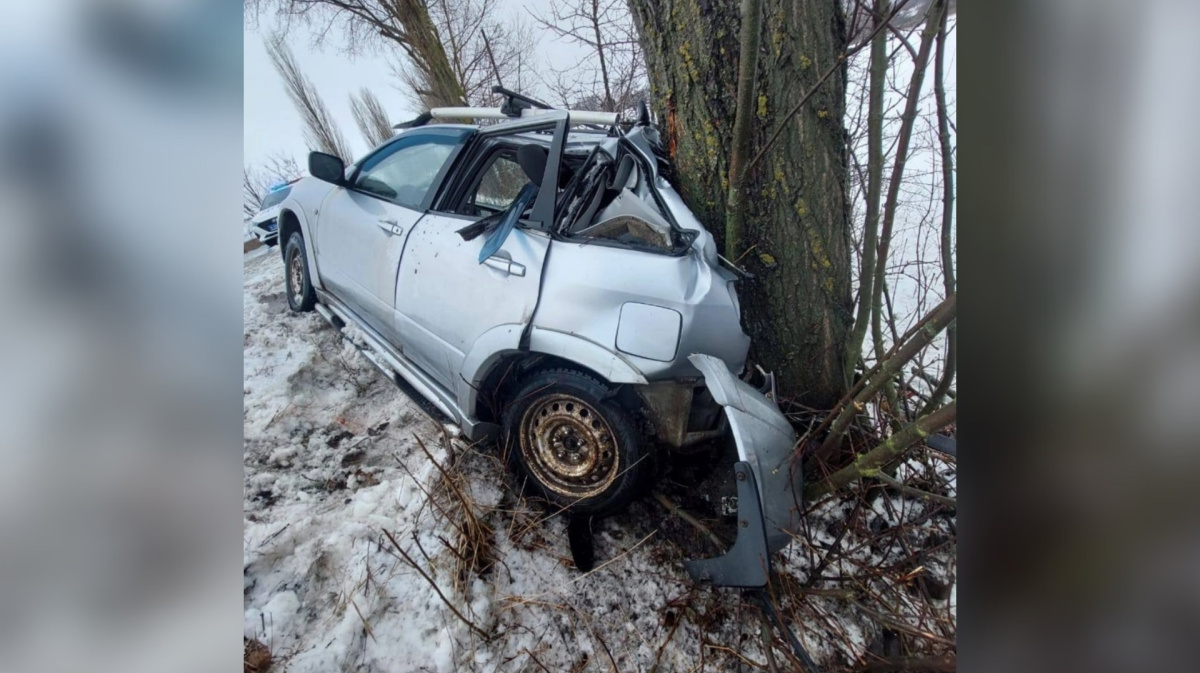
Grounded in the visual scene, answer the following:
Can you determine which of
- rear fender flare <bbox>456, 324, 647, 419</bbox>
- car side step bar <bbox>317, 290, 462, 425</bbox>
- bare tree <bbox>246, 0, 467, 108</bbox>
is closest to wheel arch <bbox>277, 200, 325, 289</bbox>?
car side step bar <bbox>317, 290, 462, 425</bbox>

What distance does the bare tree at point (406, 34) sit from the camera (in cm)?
140

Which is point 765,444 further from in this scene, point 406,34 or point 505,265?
point 406,34

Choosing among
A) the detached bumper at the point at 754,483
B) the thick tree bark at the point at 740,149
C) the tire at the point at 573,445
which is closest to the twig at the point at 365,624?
the tire at the point at 573,445

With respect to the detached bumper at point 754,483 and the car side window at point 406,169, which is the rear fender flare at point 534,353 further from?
the car side window at point 406,169

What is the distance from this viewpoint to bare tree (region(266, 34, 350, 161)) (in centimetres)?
114

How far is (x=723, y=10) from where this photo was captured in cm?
145

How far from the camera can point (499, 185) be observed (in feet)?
5.39

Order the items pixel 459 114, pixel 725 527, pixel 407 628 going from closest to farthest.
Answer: pixel 407 628
pixel 725 527
pixel 459 114

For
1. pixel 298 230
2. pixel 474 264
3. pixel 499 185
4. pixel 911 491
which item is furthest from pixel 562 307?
pixel 298 230

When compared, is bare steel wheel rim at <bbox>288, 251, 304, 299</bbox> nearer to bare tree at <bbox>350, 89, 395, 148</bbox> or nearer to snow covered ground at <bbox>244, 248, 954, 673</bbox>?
snow covered ground at <bbox>244, 248, 954, 673</bbox>

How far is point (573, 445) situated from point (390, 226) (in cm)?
97
